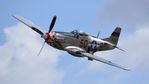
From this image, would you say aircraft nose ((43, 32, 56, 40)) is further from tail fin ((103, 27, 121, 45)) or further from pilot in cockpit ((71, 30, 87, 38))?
tail fin ((103, 27, 121, 45))

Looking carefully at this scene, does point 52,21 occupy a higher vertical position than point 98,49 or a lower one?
higher

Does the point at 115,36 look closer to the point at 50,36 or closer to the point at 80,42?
the point at 80,42

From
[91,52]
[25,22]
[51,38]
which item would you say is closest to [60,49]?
[51,38]

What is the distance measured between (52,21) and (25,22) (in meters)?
10.1

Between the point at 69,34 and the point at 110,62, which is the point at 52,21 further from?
the point at 110,62

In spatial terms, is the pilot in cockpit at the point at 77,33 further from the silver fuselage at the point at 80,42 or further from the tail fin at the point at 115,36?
the tail fin at the point at 115,36

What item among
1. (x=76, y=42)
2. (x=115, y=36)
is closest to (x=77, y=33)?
(x=76, y=42)

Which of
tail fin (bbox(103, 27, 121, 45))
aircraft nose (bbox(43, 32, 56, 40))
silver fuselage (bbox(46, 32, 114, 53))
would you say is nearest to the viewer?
aircraft nose (bbox(43, 32, 56, 40))

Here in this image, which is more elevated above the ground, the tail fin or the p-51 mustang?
the p-51 mustang

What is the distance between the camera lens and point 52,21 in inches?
2739

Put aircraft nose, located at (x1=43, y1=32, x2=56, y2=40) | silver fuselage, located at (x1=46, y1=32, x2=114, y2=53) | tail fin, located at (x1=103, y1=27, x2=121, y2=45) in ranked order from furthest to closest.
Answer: tail fin, located at (x1=103, y1=27, x2=121, y2=45) < silver fuselage, located at (x1=46, y1=32, x2=114, y2=53) < aircraft nose, located at (x1=43, y1=32, x2=56, y2=40)

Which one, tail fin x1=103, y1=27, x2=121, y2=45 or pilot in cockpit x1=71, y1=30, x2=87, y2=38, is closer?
pilot in cockpit x1=71, y1=30, x2=87, y2=38

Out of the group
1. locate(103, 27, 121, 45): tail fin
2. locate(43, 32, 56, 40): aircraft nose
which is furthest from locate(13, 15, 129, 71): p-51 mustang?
locate(103, 27, 121, 45): tail fin

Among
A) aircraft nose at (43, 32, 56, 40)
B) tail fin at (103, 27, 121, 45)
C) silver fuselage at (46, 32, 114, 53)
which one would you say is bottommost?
tail fin at (103, 27, 121, 45)
